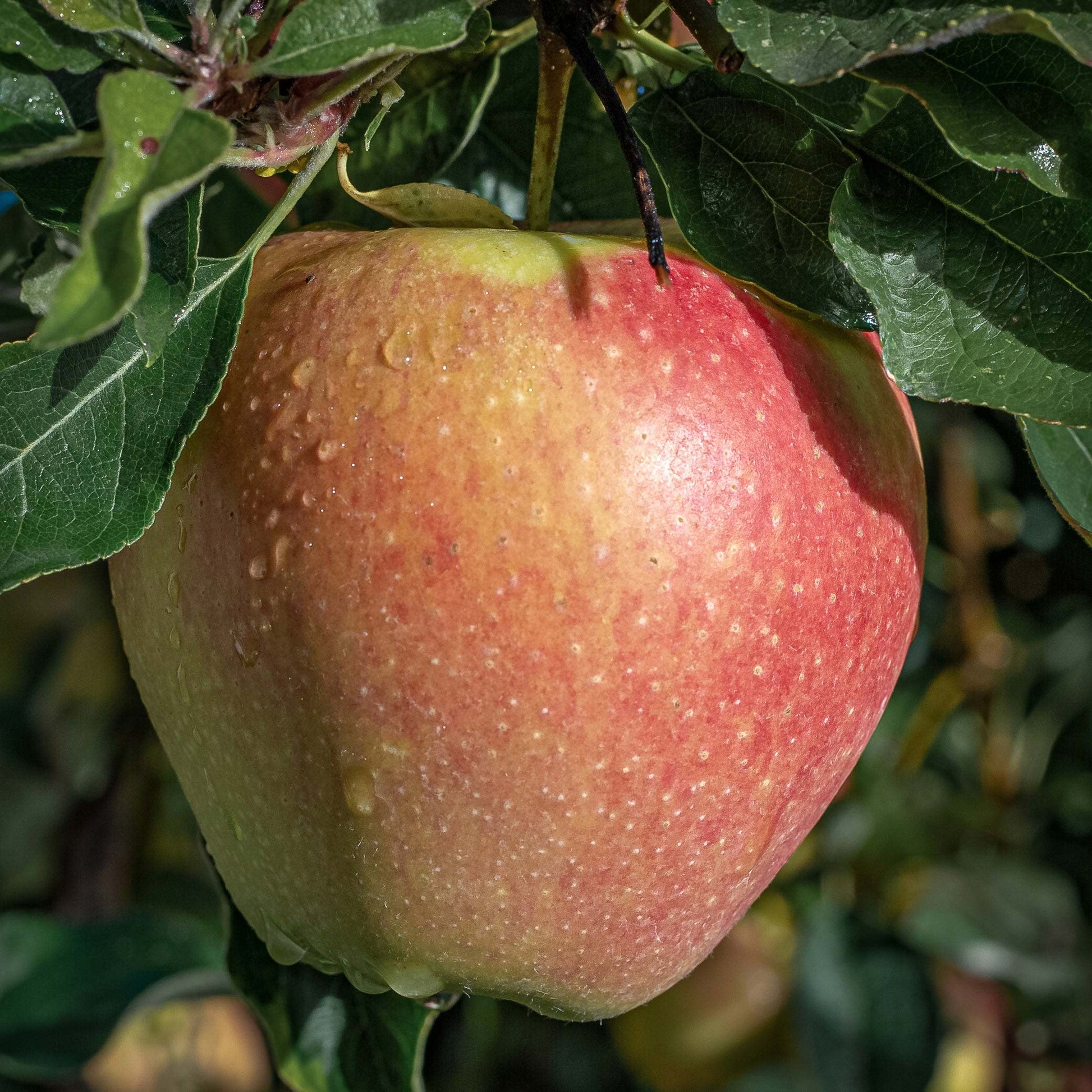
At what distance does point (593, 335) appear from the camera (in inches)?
18.1

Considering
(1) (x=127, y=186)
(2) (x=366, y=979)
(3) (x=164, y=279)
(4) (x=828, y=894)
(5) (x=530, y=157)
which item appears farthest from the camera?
(4) (x=828, y=894)

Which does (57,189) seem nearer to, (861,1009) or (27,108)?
(27,108)

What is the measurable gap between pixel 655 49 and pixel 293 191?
159mm

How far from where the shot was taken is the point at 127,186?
1.06 feet

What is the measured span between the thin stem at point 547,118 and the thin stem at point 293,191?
91 mm

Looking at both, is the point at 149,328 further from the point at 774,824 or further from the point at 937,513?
the point at 937,513

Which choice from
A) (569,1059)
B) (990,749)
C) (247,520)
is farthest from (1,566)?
(569,1059)

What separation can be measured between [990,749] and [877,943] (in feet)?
0.80

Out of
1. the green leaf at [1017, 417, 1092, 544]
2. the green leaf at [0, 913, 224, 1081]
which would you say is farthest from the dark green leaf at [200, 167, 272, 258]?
the green leaf at [0, 913, 224, 1081]

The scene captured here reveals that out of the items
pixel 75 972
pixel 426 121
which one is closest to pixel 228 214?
pixel 426 121

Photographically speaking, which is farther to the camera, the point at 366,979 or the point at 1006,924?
the point at 1006,924

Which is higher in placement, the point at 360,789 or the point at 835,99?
the point at 835,99

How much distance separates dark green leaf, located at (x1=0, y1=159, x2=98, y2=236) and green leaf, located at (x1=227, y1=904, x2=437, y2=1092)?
409 mm

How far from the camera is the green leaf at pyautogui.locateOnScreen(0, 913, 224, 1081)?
1114 millimetres
